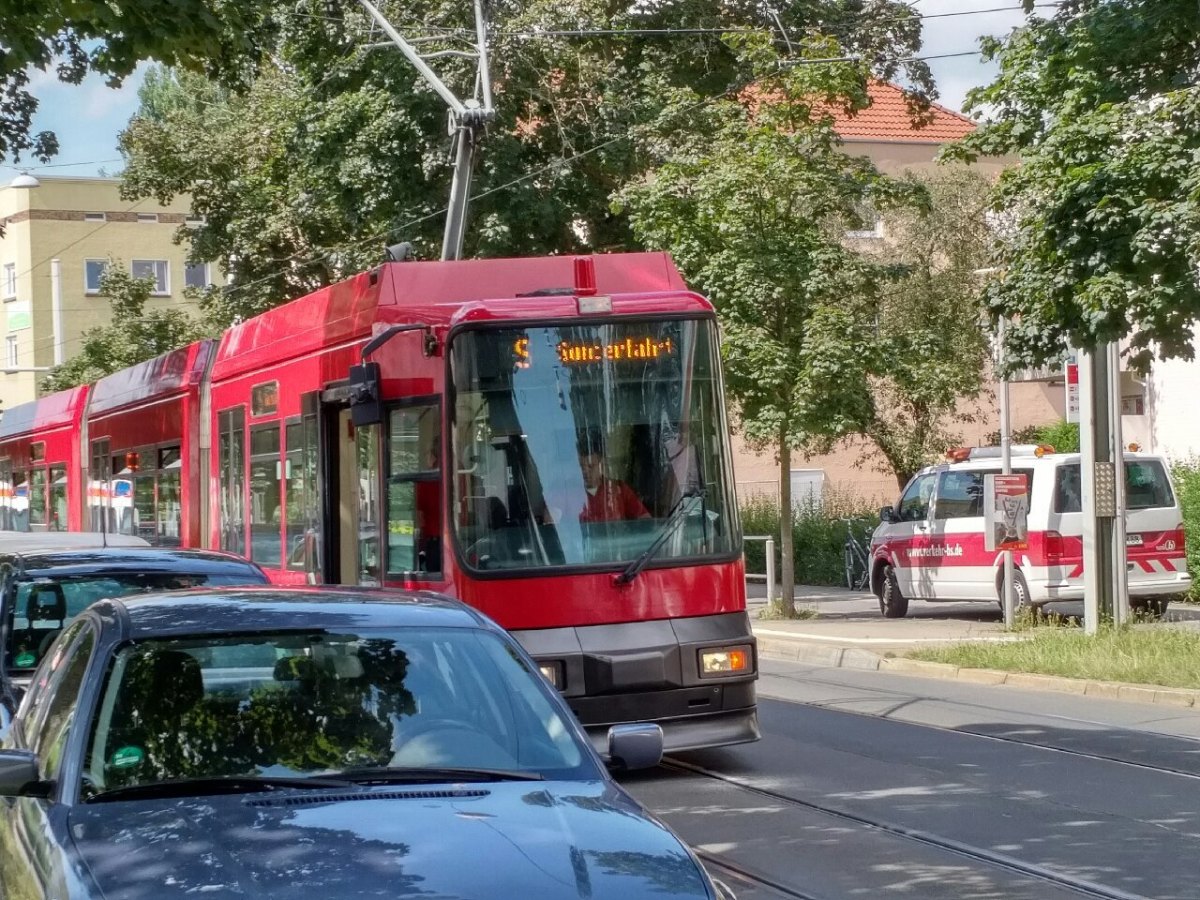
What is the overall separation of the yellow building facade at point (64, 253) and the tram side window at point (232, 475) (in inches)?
1835

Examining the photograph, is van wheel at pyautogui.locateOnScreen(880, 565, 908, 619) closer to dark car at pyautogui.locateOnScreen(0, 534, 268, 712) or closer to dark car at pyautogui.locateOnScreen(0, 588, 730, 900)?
dark car at pyautogui.locateOnScreen(0, 534, 268, 712)

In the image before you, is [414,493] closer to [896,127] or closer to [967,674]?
[967,674]

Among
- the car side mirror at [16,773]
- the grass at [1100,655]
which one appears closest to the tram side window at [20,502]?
the grass at [1100,655]

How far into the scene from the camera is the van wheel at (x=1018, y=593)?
72.5ft

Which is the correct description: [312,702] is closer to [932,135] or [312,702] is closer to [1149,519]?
[1149,519]

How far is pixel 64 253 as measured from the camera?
62.2 meters

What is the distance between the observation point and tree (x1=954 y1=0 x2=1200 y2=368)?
1534cm

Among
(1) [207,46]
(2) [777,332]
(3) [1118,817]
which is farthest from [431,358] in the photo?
(2) [777,332]

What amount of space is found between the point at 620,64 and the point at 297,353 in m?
17.1

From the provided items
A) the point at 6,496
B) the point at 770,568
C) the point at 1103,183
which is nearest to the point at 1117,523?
the point at 1103,183

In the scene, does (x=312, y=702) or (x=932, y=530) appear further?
(x=932, y=530)

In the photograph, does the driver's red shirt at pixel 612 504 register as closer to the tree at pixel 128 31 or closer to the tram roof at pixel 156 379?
the tree at pixel 128 31

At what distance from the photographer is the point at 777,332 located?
913 inches

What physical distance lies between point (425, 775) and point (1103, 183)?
12409 millimetres
